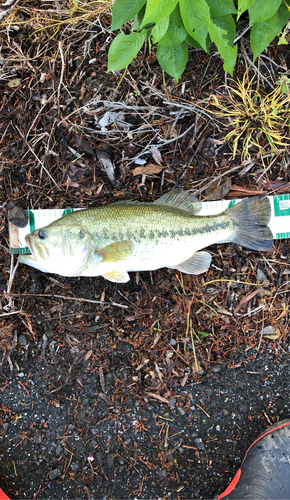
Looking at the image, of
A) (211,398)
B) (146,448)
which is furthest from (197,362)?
(146,448)

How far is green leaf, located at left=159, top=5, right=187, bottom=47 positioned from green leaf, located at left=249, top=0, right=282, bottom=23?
0.53 meters

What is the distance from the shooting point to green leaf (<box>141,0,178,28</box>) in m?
1.97

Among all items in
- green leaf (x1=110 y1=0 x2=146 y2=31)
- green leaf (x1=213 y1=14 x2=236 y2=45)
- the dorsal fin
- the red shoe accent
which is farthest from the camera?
the dorsal fin

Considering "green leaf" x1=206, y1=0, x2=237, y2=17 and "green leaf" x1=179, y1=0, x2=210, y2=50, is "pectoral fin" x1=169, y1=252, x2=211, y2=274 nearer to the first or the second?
"green leaf" x1=179, y1=0, x2=210, y2=50

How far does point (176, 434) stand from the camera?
11.1 ft

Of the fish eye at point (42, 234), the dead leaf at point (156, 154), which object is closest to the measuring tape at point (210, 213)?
the fish eye at point (42, 234)

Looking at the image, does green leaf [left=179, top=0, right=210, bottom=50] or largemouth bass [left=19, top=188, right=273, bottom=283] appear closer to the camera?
green leaf [left=179, top=0, right=210, bottom=50]

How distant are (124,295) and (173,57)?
2.35 meters

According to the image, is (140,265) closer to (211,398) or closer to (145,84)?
(211,398)

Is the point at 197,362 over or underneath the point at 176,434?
over

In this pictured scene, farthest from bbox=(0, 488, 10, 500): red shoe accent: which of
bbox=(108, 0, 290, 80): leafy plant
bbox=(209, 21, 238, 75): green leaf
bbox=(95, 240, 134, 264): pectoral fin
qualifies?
bbox=(209, 21, 238, 75): green leaf

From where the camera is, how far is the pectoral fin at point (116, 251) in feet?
9.99

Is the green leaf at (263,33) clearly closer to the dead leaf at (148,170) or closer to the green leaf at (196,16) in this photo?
the green leaf at (196,16)

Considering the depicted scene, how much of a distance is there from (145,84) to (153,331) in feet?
8.52
